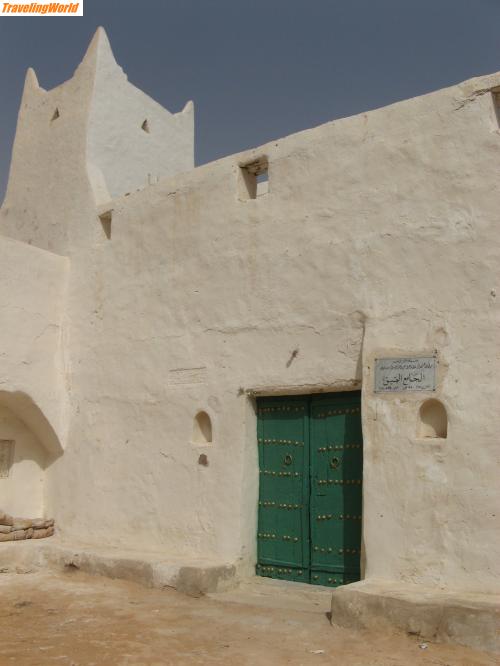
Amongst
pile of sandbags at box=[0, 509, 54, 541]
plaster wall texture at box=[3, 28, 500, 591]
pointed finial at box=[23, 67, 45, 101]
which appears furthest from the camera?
pointed finial at box=[23, 67, 45, 101]

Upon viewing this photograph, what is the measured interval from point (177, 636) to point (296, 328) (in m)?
2.73

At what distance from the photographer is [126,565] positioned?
6566 mm

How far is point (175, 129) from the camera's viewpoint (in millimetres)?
11016

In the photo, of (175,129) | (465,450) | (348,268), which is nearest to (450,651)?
(465,450)

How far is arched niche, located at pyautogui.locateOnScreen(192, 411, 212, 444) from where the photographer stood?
274 inches

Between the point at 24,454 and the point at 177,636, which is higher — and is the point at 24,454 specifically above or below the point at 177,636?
above

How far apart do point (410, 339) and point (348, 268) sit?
0.89 m

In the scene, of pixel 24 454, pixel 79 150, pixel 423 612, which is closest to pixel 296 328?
pixel 423 612

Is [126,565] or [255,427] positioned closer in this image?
→ [126,565]

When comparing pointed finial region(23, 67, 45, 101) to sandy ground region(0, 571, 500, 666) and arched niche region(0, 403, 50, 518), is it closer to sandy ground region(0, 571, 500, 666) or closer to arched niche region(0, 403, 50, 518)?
arched niche region(0, 403, 50, 518)

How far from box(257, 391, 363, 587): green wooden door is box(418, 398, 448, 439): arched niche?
68cm

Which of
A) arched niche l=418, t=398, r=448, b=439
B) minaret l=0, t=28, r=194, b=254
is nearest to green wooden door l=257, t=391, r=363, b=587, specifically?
arched niche l=418, t=398, r=448, b=439

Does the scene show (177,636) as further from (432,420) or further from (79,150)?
(79,150)

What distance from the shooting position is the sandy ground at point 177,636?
4.29 metres
